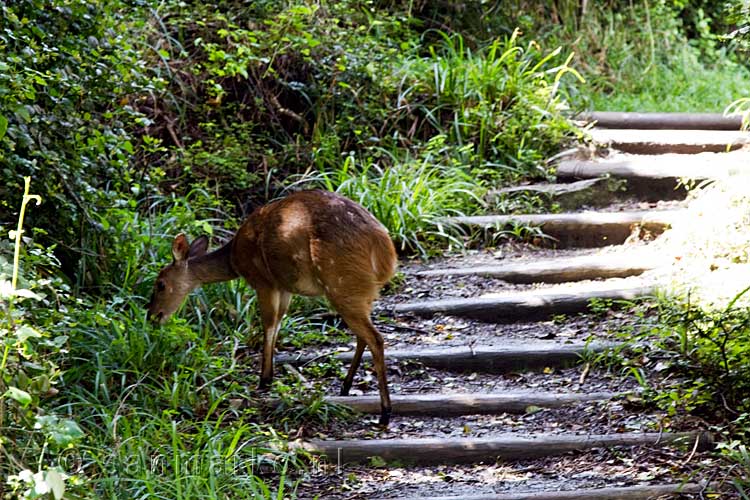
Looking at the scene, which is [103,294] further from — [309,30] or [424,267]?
[309,30]

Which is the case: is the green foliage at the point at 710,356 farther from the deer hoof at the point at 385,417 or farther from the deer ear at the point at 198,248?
the deer ear at the point at 198,248

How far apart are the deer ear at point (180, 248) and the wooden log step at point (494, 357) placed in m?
0.94

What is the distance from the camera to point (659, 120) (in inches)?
428

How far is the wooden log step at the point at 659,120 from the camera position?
10703mm

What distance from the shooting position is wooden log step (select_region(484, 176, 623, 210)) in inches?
377

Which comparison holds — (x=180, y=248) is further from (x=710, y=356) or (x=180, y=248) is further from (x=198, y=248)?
(x=710, y=356)

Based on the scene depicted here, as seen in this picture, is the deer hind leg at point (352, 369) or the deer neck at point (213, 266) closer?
the deer hind leg at point (352, 369)

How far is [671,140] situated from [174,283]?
5.39m

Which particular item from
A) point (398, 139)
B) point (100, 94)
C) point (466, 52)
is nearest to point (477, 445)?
point (100, 94)

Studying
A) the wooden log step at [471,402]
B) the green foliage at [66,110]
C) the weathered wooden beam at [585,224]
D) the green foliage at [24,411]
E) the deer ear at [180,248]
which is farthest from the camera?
the weathered wooden beam at [585,224]

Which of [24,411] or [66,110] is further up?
[66,110]

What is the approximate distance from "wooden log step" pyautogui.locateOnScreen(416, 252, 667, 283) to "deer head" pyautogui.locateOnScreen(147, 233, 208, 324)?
2.01m

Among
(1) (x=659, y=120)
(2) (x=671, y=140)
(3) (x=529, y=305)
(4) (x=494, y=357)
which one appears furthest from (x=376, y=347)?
(1) (x=659, y=120)

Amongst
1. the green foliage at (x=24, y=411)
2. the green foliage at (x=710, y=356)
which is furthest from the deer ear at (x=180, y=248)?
the green foliage at (x=710, y=356)
